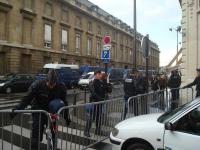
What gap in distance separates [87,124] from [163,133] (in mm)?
2198

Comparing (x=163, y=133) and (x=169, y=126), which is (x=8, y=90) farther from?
(x=169, y=126)

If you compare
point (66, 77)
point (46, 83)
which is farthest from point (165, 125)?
point (66, 77)

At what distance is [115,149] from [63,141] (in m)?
0.89

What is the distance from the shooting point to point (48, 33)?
140 feet

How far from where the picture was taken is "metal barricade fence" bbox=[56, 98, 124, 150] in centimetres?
629

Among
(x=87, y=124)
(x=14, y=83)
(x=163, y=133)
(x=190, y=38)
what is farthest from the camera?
(x=14, y=83)

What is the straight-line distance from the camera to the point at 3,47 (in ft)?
112

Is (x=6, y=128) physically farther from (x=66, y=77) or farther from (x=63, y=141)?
(x=66, y=77)

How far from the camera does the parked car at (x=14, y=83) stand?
2619 cm

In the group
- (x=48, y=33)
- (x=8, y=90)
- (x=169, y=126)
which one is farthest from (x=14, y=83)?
(x=169, y=126)

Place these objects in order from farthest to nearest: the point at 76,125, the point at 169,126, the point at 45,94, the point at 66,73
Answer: the point at 66,73 < the point at 76,125 < the point at 45,94 < the point at 169,126

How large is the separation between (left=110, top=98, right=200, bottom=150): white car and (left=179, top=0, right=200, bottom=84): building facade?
1298 cm

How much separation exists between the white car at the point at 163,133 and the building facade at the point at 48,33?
29.6 metres

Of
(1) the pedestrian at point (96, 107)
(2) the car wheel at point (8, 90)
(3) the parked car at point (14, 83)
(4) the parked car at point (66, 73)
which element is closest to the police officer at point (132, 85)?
(1) the pedestrian at point (96, 107)
